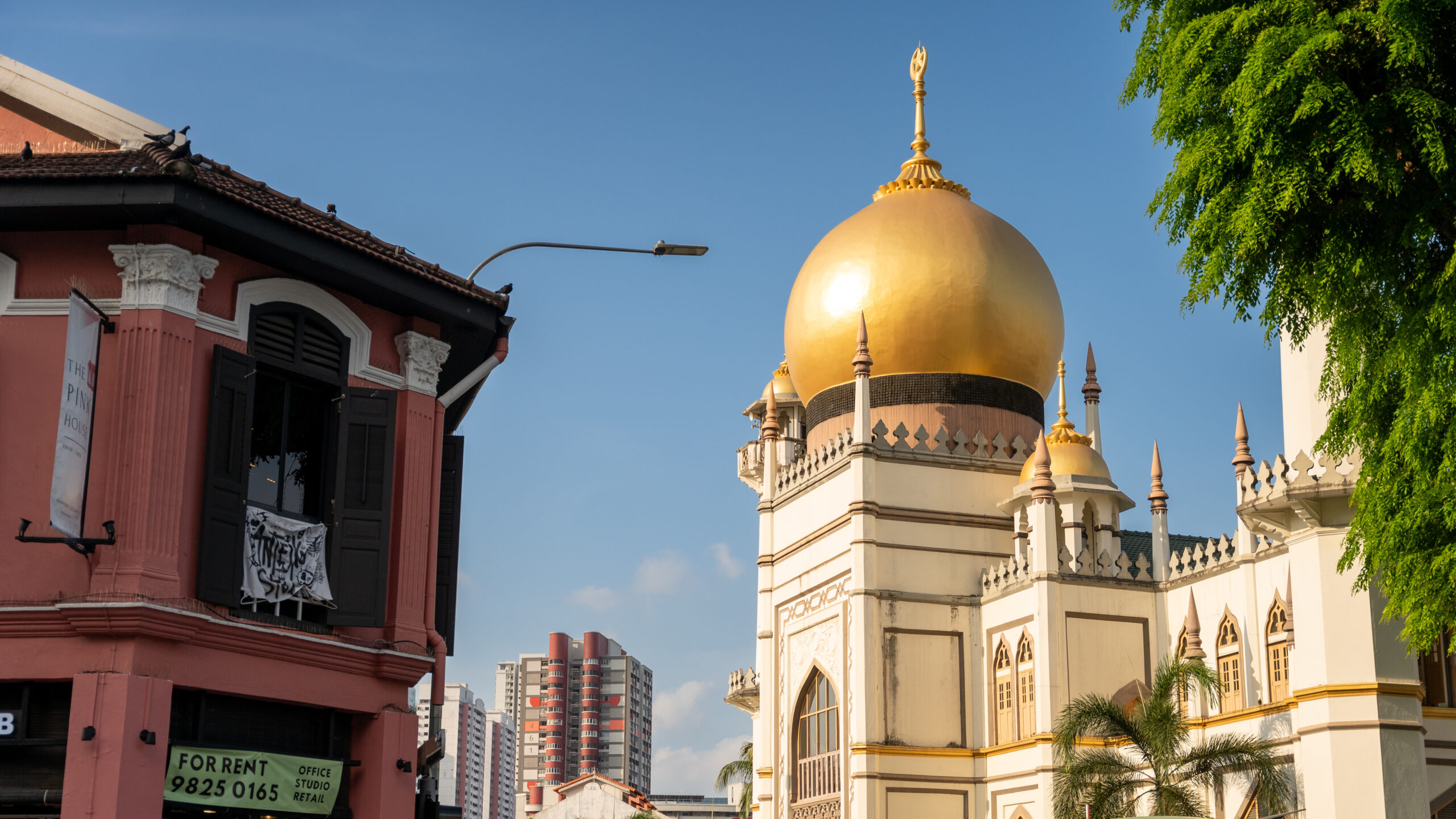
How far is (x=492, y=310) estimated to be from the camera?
16.7 meters

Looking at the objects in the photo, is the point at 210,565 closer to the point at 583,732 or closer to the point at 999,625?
the point at 999,625

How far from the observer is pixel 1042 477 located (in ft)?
96.3

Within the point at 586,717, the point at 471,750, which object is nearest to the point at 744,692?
the point at 586,717

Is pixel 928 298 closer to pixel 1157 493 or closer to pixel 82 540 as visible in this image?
pixel 1157 493

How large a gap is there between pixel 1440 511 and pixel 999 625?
58.4 feet

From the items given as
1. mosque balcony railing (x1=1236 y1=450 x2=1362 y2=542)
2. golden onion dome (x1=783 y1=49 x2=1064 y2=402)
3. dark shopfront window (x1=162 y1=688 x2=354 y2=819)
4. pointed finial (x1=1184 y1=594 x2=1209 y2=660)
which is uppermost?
golden onion dome (x1=783 y1=49 x2=1064 y2=402)

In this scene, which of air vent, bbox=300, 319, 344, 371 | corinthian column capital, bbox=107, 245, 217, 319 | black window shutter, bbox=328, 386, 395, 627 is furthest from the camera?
air vent, bbox=300, 319, 344, 371

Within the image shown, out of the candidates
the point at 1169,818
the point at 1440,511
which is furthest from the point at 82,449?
the point at 1169,818

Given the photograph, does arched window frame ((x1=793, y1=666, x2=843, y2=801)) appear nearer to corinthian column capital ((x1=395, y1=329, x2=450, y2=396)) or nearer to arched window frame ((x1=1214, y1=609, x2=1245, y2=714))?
arched window frame ((x1=1214, y1=609, x2=1245, y2=714))

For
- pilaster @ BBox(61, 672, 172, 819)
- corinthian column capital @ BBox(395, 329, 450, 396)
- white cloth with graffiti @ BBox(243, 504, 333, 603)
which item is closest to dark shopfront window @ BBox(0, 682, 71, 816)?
pilaster @ BBox(61, 672, 172, 819)

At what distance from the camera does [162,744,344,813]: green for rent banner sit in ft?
43.4

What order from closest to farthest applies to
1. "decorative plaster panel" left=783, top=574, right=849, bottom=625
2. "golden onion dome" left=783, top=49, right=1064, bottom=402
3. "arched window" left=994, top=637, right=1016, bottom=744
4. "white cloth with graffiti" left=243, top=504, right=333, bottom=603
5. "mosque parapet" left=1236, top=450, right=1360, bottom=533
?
"white cloth with graffiti" left=243, top=504, right=333, bottom=603 → "mosque parapet" left=1236, top=450, right=1360, bottom=533 → "arched window" left=994, top=637, right=1016, bottom=744 → "decorative plaster panel" left=783, top=574, right=849, bottom=625 → "golden onion dome" left=783, top=49, right=1064, bottom=402

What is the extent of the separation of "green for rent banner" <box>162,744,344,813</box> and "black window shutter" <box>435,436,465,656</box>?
3002 mm

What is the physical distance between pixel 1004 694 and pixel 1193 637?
4.29m
